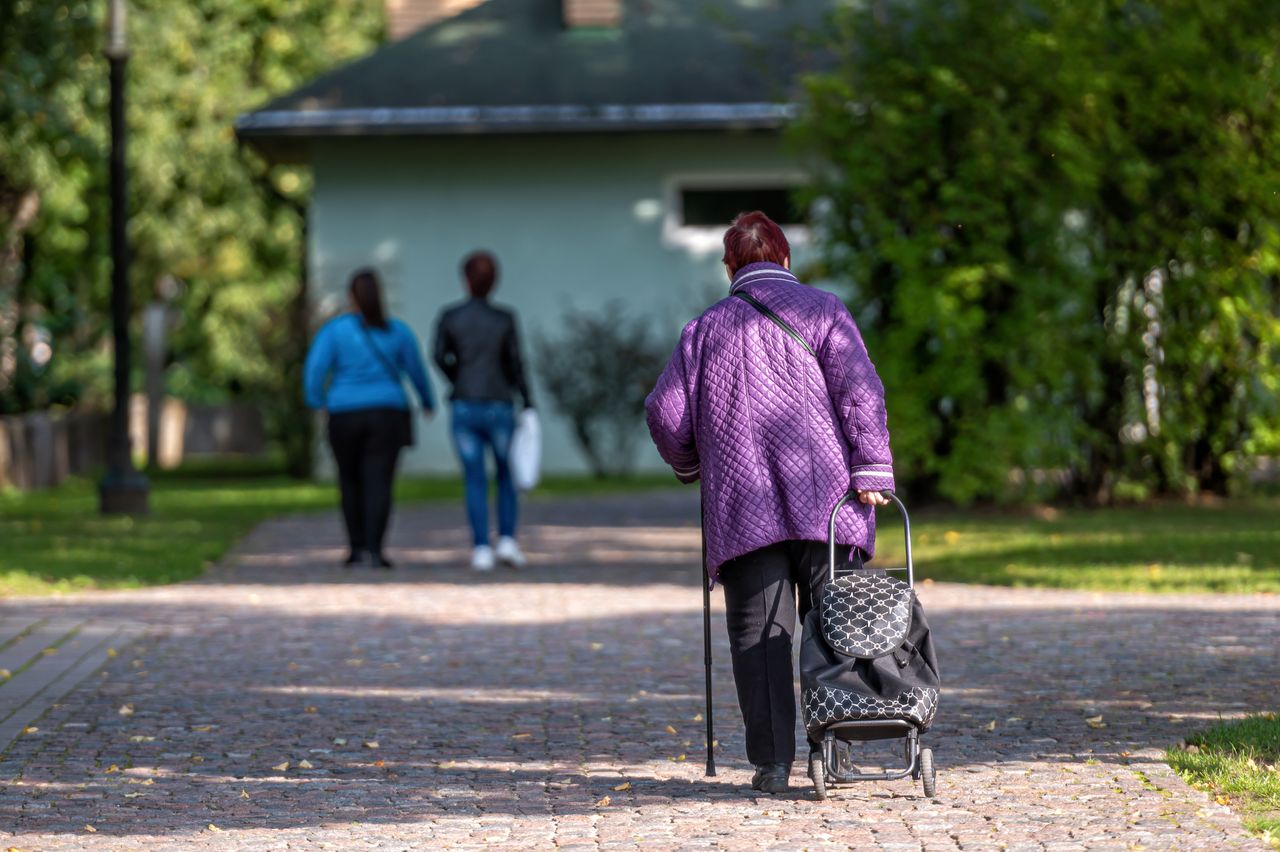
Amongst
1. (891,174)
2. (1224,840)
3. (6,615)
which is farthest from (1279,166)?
(1224,840)

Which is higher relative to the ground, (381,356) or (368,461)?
(381,356)

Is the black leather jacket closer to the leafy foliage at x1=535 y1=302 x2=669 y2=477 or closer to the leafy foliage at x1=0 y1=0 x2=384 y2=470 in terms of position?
the leafy foliage at x1=0 y1=0 x2=384 y2=470

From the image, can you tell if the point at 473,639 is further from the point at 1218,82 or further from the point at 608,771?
the point at 1218,82

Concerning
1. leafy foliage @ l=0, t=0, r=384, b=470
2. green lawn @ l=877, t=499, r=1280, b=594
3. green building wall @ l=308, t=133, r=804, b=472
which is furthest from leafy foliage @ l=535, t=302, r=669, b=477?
green lawn @ l=877, t=499, r=1280, b=594

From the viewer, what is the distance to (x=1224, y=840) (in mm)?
5203

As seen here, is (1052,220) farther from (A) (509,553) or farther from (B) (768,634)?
(B) (768,634)

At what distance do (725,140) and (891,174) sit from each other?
9.35m

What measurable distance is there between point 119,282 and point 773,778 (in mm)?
12213

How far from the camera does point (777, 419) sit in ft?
19.9

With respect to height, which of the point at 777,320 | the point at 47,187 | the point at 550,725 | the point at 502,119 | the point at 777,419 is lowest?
the point at 550,725

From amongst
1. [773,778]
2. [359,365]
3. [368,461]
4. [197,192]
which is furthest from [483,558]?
[197,192]

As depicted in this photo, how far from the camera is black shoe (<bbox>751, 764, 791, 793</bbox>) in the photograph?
6.04 meters

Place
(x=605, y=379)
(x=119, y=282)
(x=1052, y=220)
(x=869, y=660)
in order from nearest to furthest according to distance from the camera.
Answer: (x=869, y=660)
(x=1052, y=220)
(x=119, y=282)
(x=605, y=379)

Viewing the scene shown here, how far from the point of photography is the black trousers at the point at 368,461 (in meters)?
13.0
